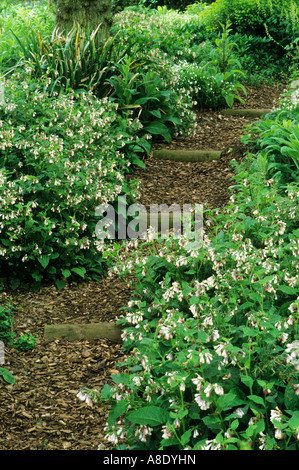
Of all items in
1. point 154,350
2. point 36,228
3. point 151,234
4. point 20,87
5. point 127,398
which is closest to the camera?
point 127,398

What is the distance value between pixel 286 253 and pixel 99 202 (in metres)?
1.76

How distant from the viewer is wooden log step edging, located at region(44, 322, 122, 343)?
12.6ft

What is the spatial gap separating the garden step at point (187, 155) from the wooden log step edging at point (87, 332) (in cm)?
311

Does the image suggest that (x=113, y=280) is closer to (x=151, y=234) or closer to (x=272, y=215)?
(x=151, y=234)

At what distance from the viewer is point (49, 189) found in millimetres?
4309

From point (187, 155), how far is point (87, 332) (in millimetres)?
3225

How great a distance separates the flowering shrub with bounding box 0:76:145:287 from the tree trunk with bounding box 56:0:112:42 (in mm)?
2524

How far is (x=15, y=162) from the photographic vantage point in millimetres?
4570

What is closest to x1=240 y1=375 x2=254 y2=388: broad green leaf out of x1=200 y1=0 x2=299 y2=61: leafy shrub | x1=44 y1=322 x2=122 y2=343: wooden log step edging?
x1=44 y1=322 x2=122 y2=343: wooden log step edging

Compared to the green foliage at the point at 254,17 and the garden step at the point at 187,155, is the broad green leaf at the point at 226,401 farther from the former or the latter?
the green foliage at the point at 254,17

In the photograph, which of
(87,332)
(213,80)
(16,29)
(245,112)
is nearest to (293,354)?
(87,332)

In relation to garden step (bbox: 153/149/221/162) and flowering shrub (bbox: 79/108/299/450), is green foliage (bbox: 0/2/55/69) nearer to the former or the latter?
garden step (bbox: 153/149/221/162)

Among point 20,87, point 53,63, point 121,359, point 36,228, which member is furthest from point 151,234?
point 53,63
